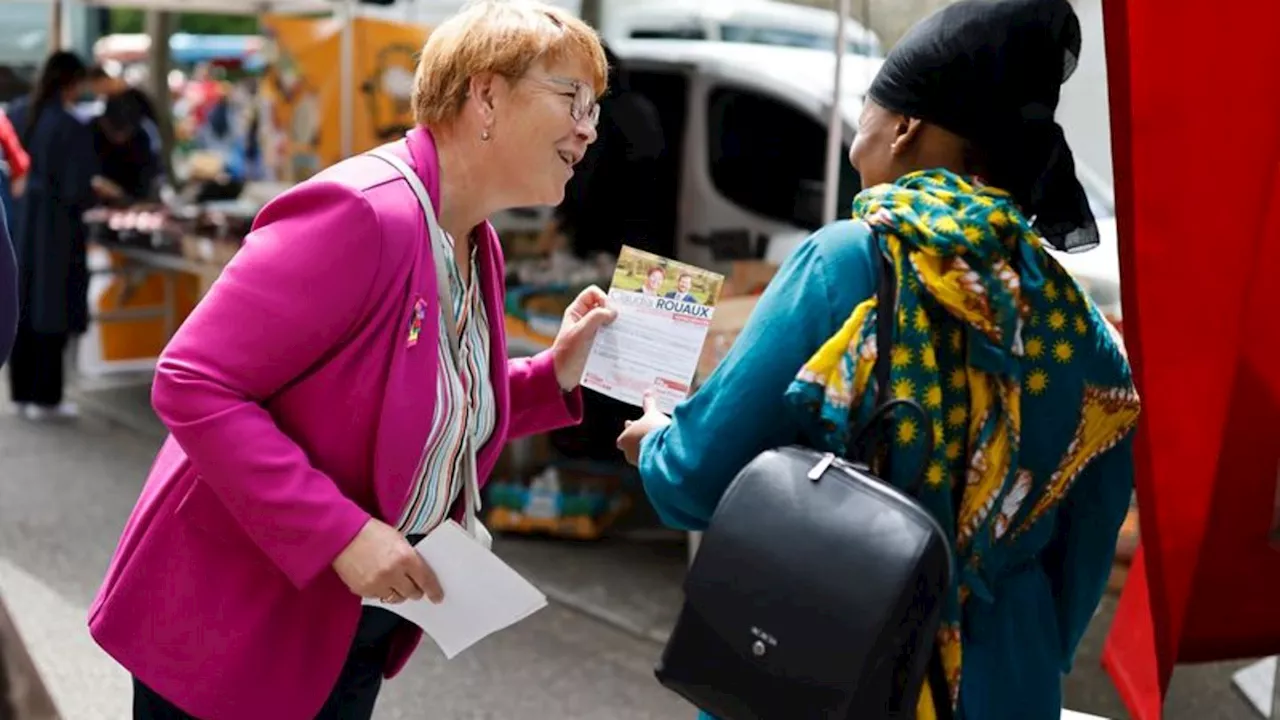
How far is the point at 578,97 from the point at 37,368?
6.29m

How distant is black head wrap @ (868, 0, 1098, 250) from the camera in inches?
64.6

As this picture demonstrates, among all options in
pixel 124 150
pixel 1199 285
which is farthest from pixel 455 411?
pixel 124 150

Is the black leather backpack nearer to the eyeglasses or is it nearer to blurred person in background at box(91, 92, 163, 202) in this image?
the eyeglasses

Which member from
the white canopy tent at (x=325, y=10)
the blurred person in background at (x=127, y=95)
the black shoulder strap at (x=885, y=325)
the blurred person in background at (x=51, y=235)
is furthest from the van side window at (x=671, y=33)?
the black shoulder strap at (x=885, y=325)

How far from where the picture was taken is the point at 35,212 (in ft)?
24.4

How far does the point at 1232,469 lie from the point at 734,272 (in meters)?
2.39

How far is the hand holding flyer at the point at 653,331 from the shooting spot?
2.04 m

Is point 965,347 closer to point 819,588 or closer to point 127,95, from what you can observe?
point 819,588

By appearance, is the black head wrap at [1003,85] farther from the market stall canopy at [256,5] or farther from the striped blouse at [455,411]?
the market stall canopy at [256,5]

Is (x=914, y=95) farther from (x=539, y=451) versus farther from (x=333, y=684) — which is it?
(x=539, y=451)

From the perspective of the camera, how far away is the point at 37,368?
295 inches

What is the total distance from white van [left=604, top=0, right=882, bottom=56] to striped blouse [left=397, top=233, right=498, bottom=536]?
456 cm

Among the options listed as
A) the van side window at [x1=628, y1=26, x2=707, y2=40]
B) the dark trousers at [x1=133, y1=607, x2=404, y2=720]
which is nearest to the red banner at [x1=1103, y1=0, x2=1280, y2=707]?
the dark trousers at [x1=133, y1=607, x2=404, y2=720]

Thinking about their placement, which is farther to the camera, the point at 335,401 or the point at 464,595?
the point at 464,595
